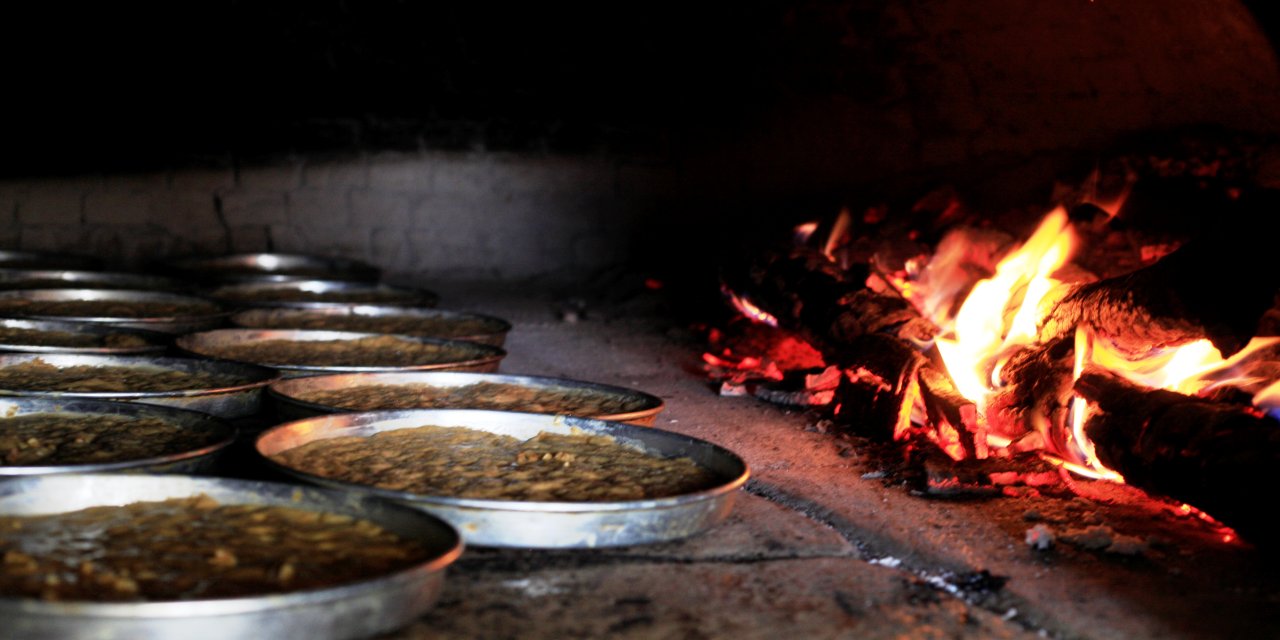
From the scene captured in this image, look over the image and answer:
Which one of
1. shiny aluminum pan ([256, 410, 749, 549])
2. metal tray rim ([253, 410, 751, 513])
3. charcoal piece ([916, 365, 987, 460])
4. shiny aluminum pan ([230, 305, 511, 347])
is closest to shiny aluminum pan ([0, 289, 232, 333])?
shiny aluminum pan ([230, 305, 511, 347])

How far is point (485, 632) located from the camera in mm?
2109

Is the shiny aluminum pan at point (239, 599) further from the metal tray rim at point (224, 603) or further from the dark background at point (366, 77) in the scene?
the dark background at point (366, 77)

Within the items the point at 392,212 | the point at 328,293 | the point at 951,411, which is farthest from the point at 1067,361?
the point at 392,212

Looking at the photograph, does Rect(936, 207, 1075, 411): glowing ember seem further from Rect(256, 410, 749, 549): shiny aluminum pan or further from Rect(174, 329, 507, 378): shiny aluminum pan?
Rect(174, 329, 507, 378): shiny aluminum pan

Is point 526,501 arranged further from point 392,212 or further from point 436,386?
point 392,212

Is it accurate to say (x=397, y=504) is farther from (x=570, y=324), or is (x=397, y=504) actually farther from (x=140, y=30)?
(x=140, y=30)

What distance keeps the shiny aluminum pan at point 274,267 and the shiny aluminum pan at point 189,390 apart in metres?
2.55

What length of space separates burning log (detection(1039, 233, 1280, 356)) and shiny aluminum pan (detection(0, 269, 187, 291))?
4.01 m

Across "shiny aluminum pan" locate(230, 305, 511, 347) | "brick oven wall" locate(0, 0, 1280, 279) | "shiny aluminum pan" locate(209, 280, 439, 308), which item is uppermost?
"brick oven wall" locate(0, 0, 1280, 279)

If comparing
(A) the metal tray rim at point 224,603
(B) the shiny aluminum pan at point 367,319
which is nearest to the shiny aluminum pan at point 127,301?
(B) the shiny aluminum pan at point 367,319

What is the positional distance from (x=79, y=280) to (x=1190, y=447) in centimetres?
470

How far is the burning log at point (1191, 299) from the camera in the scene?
8.89 ft

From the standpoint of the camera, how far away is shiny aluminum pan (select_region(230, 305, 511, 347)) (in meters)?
4.65

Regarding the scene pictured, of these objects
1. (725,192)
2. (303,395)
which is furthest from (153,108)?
(303,395)
